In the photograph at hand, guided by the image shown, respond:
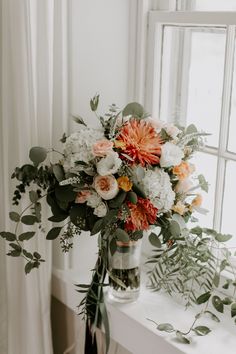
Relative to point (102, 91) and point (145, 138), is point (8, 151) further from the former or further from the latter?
point (145, 138)

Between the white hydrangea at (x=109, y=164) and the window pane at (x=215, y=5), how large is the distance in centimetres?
53

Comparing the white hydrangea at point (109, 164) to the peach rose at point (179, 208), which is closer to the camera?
the white hydrangea at point (109, 164)

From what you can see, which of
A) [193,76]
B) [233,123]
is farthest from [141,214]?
[193,76]

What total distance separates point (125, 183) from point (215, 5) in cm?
58

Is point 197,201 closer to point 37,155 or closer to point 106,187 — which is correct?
point 106,187

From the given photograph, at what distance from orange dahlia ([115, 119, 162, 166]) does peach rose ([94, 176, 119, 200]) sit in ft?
0.26

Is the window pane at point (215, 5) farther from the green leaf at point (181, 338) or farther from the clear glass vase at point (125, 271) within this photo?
the green leaf at point (181, 338)

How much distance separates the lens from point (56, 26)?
5.55 ft

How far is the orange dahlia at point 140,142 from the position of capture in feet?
4.78

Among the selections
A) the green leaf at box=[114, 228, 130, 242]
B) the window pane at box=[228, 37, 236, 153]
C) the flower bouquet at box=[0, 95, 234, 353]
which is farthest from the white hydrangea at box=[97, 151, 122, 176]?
the window pane at box=[228, 37, 236, 153]

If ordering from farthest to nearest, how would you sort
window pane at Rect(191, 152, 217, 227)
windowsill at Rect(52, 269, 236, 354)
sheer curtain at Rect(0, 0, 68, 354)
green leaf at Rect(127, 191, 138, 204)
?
window pane at Rect(191, 152, 217, 227) → sheer curtain at Rect(0, 0, 68, 354) → windowsill at Rect(52, 269, 236, 354) → green leaf at Rect(127, 191, 138, 204)

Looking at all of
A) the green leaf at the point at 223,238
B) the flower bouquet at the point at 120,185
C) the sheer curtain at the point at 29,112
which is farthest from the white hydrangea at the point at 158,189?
the sheer curtain at the point at 29,112

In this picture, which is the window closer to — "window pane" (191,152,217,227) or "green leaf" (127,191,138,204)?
"window pane" (191,152,217,227)

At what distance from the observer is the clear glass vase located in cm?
164
